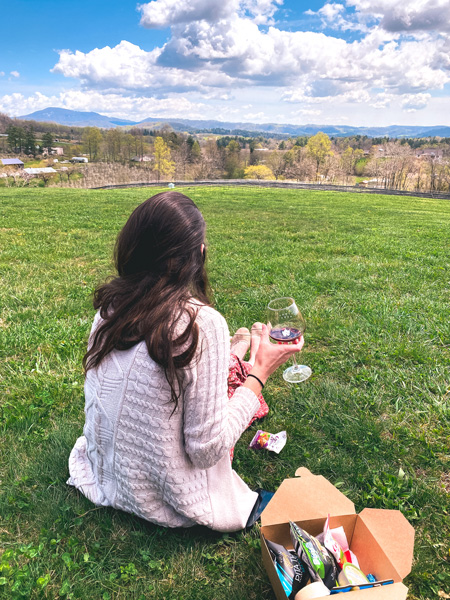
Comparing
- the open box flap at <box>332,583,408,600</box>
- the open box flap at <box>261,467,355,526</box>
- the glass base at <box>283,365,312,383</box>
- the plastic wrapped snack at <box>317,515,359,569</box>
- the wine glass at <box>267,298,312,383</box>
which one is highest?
the wine glass at <box>267,298,312,383</box>

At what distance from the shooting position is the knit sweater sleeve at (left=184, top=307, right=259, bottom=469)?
1.89 m

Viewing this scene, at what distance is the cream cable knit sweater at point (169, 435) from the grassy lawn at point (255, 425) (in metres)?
0.28

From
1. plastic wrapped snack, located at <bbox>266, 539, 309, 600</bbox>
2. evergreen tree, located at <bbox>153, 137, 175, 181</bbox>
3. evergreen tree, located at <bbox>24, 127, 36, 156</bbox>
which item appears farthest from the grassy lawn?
evergreen tree, located at <bbox>24, 127, 36, 156</bbox>

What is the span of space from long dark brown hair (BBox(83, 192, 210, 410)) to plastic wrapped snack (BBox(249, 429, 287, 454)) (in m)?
1.63

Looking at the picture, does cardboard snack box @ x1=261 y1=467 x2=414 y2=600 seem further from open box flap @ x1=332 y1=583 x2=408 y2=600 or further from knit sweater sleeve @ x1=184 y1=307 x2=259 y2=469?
knit sweater sleeve @ x1=184 y1=307 x2=259 y2=469

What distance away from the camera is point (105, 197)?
1983cm

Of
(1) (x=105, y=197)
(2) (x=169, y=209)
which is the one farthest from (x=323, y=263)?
(1) (x=105, y=197)

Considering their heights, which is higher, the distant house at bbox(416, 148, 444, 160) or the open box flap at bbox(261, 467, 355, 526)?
the distant house at bbox(416, 148, 444, 160)

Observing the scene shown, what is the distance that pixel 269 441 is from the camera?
3320 millimetres

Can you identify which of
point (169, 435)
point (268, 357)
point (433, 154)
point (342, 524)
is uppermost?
point (433, 154)

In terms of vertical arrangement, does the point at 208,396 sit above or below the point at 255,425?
above

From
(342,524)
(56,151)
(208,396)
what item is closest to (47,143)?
(56,151)

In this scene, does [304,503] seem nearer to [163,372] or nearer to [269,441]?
[269,441]

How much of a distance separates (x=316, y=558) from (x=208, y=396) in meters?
0.99
